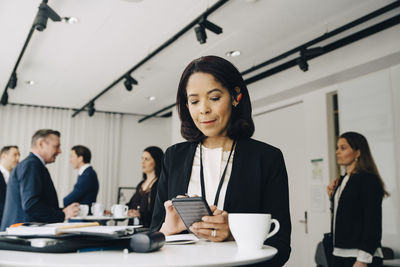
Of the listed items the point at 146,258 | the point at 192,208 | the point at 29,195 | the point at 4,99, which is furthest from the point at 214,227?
the point at 4,99

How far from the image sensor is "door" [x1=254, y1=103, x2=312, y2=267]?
511 cm

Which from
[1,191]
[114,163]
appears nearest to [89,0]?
[1,191]

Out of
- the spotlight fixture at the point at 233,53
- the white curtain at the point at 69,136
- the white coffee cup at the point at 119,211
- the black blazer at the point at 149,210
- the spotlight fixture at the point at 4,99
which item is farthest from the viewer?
the white curtain at the point at 69,136

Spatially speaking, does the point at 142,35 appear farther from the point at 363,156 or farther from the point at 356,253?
the point at 356,253

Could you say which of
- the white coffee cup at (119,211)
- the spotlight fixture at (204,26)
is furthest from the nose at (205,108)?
the white coffee cup at (119,211)

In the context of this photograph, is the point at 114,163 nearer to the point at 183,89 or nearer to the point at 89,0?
the point at 89,0

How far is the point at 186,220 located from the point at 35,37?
410 cm

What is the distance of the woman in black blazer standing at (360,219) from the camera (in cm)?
277

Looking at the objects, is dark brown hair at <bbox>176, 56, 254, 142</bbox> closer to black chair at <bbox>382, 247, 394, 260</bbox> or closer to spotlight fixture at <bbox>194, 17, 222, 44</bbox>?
spotlight fixture at <bbox>194, 17, 222, 44</bbox>

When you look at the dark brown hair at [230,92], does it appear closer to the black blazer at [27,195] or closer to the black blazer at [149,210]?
the black blazer at [27,195]

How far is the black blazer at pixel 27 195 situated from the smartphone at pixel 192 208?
7.82 ft

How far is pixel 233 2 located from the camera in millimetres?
3570

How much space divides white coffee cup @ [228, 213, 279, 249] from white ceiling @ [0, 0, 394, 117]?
7.97 feet

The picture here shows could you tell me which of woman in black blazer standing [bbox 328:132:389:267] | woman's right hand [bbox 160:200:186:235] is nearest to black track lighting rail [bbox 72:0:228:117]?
woman in black blazer standing [bbox 328:132:389:267]
